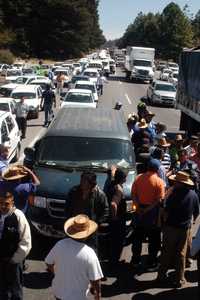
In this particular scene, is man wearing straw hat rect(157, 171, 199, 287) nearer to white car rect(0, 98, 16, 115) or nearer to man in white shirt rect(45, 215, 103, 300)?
man in white shirt rect(45, 215, 103, 300)

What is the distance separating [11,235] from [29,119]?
64.6 feet

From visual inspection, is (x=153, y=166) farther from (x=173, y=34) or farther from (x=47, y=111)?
(x=173, y=34)

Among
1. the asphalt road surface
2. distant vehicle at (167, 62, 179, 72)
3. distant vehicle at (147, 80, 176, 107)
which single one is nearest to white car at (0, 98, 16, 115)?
the asphalt road surface

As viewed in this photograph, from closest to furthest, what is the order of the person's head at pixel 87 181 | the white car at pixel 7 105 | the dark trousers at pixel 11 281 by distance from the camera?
1. the dark trousers at pixel 11 281
2. the person's head at pixel 87 181
3. the white car at pixel 7 105

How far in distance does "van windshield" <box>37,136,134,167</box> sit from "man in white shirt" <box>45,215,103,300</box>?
4122mm

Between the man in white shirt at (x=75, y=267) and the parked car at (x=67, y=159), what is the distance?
3100 mm

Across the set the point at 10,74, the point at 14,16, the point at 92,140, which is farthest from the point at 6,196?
the point at 14,16

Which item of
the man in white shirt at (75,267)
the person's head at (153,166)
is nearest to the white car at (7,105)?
the person's head at (153,166)

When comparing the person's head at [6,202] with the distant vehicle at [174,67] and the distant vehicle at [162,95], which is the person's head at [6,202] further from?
the distant vehicle at [174,67]

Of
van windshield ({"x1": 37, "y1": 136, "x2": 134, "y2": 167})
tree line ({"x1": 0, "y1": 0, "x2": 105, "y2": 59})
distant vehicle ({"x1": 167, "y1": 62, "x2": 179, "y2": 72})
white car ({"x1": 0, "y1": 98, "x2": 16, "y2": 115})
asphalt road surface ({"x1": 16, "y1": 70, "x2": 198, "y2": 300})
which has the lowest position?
distant vehicle ({"x1": 167, "y1": 62, "x2": 179, "y2": 72})

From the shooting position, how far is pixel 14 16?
90562 millimetres

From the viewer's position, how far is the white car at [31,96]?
25.3 meters

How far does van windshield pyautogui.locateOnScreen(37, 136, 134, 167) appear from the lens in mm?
9289

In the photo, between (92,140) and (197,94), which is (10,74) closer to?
(197,94)
